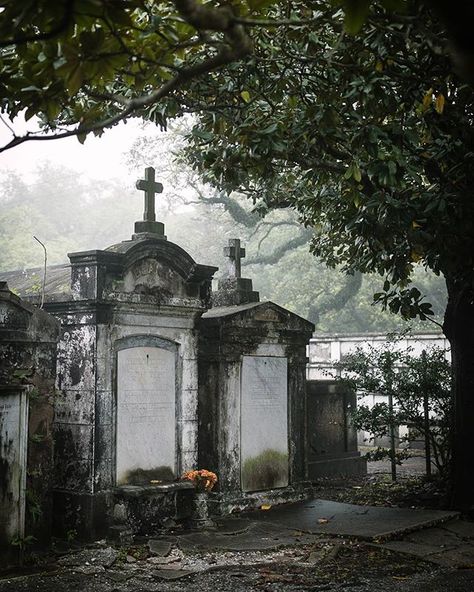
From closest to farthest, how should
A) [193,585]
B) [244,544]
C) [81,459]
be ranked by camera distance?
[193,585] → [244,544] → [81,459]

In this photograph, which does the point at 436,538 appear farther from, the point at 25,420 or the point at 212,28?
the point at 212,28

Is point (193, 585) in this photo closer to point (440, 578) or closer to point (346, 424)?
point (440, 578)

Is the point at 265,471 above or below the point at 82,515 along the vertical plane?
above

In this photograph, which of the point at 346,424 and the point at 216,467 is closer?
the point at 216,467

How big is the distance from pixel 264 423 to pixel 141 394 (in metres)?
2.04

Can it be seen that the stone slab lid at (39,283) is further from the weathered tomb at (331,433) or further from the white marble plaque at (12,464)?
the weathered tomb at (331,433)

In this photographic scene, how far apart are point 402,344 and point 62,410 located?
45.2 ft

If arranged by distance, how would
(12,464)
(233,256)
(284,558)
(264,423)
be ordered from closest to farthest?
(12,464) → (284,558) → (264,423) → (233,256)

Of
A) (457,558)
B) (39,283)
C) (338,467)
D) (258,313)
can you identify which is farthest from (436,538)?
(39,283)

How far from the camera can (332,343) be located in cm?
2102

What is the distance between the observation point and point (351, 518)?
7980 millimetres

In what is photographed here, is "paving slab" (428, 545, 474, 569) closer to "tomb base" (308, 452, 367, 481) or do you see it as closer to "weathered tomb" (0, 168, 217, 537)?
"weathered tomb" (0, 168, 217, 537)

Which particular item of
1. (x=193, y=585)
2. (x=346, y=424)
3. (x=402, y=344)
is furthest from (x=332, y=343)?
(x=193, y=585)

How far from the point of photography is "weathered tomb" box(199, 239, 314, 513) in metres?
8.85
